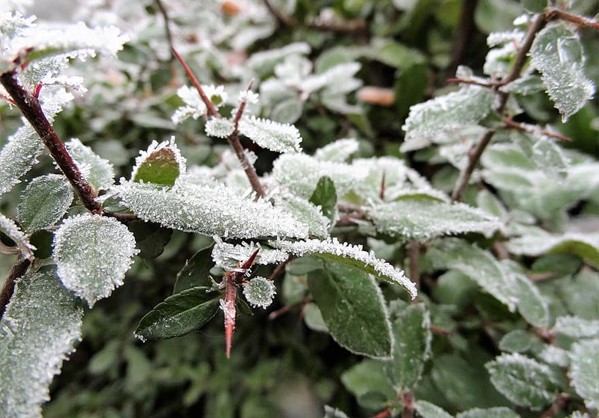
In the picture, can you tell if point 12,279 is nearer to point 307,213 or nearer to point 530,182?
point 307,213

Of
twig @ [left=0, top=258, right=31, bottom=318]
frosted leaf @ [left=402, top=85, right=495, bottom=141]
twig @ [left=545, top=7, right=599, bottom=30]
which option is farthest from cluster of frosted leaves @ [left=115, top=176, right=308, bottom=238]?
twig @ [left=545, top=7, right=599, bottom=30]

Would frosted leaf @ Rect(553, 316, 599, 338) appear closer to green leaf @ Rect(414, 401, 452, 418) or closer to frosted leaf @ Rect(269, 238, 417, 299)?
green leaf @ Rect(414, 401, 452, 418)

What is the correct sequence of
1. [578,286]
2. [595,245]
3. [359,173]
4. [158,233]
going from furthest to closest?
[578,286], [595,245], [359,173], [158,233]

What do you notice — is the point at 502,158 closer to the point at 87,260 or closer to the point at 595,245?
the point at 595,245

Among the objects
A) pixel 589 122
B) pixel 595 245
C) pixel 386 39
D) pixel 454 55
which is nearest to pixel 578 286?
pixel 595 245

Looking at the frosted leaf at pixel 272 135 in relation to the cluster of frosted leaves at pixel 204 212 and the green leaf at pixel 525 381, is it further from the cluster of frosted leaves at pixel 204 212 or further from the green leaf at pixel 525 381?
the green leaf at pixel 525 381

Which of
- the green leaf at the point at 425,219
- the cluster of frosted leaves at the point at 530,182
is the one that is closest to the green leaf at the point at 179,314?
the green leaf at the point at 425,219

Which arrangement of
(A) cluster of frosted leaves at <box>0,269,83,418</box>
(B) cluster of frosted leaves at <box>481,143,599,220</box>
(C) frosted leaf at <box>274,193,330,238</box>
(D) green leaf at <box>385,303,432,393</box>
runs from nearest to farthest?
(A) cluster of frosted leaves at <box>0,269,83,418</box>
(C) frosted leaf at <box>274,193,330,238</box>
(D) green leaf at <box>385,303,432,393</box>
(B) cluster of frosted leaves at <box>481,143,599,220</box>
